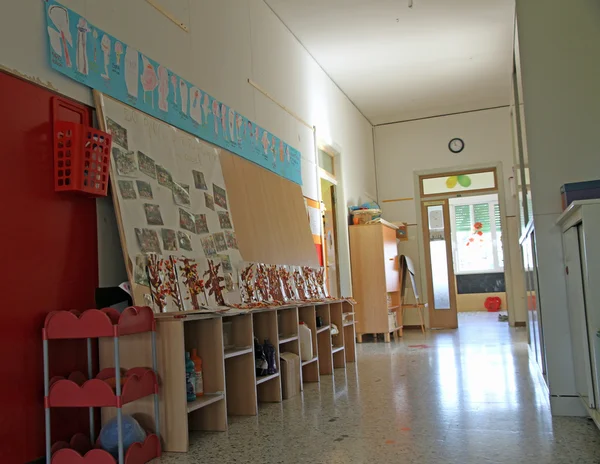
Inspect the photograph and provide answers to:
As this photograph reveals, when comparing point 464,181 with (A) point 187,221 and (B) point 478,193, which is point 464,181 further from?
(A) point 187,221

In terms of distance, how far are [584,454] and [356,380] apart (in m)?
2.41

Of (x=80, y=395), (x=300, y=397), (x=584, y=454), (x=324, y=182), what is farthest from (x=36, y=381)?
(x=324, y=182)

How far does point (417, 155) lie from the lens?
10.3 m

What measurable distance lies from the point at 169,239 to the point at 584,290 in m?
2.25

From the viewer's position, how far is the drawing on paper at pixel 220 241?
4051 millimetres

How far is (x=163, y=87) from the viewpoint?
12.3ft

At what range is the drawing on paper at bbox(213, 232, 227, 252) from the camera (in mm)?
4051

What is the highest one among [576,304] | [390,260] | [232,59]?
[232,59]

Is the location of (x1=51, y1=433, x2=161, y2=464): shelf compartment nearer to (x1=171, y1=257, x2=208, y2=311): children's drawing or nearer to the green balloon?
(x1=171, y1=257, x2=208, y2=311): children's drawing

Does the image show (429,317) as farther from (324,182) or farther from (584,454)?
(584,454)

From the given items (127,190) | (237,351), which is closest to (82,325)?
(127,190)

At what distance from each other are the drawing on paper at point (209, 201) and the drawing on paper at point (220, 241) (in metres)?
0.19

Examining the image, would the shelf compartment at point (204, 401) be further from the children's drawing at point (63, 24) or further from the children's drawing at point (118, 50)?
the children's drawing at point (118, 50)

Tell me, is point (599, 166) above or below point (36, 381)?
above
